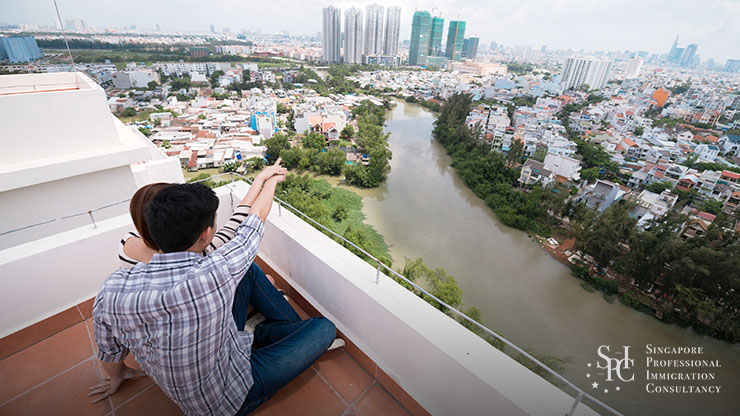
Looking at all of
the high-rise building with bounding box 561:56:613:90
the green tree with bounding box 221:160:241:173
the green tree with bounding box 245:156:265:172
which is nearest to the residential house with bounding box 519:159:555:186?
the green tree with bounding box 245:156:265:172

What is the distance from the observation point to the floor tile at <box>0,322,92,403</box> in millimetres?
883

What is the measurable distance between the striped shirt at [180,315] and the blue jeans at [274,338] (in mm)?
112

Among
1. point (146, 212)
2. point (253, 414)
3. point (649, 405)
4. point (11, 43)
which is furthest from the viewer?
point (649, 405)

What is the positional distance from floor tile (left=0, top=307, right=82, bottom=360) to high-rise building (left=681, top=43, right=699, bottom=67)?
1950 inches

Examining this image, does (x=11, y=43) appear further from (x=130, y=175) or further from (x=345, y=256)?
(x=345, y=256)

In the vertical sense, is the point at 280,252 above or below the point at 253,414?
above

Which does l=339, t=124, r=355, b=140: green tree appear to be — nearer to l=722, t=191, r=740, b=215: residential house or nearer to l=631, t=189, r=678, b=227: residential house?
l=631, t=189, r=678, b=227: residential house

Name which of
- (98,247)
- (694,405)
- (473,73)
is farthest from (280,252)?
(473,73)

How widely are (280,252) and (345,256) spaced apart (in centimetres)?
31

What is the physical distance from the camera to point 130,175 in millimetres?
1620

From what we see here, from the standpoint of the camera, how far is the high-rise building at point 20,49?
6.09ft

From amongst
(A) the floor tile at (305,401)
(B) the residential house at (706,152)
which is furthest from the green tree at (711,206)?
(A) the floor tile at (305,401)

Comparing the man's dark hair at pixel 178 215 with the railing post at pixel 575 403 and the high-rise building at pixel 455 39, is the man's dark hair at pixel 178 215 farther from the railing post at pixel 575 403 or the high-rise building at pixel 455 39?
the high-rise building at pixel 455 39

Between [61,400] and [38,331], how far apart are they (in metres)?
0.33
